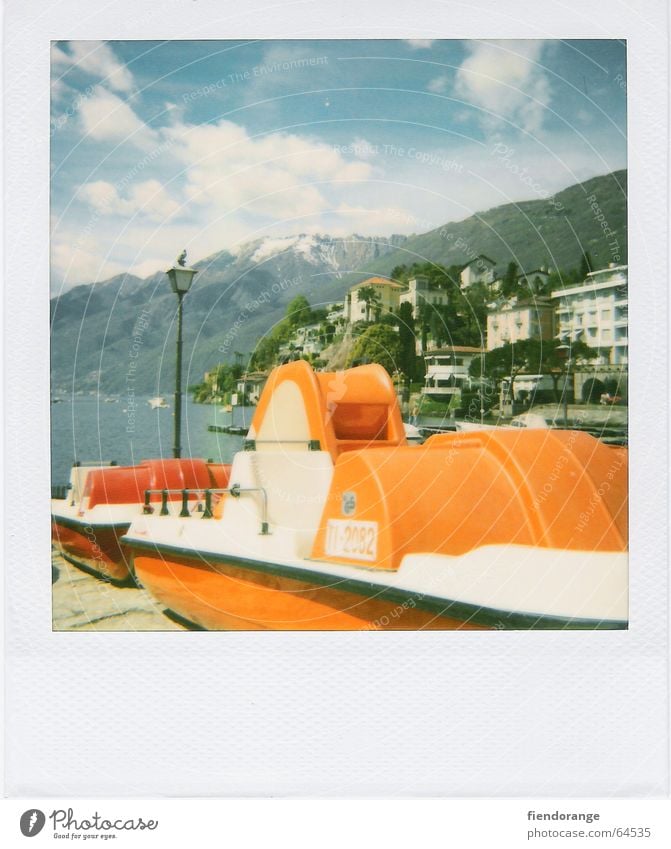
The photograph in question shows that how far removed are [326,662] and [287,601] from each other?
0.31 m

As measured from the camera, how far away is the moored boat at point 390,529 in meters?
3.56

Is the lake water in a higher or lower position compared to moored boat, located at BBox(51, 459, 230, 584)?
higher

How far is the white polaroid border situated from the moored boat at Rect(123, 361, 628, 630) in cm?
19

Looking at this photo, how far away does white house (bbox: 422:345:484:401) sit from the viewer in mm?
4262

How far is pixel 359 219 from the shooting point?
4148mm

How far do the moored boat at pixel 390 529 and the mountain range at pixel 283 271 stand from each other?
40 centimetres

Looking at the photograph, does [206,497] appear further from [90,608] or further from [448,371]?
[448,371]

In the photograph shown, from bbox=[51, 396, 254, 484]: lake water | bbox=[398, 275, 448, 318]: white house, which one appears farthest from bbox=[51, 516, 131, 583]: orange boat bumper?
bbox=[398, 275, 448, 318]: white house

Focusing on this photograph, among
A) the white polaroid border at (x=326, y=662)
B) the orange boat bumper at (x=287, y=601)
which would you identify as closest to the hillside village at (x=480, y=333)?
the white polaroid border at (x=326, y=662)

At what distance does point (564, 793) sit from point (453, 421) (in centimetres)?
172

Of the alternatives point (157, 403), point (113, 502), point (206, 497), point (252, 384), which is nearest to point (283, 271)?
point (252, 384)

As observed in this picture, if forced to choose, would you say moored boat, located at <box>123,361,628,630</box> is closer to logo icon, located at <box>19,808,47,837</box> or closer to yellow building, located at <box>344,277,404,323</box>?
yellow building, located at <box>344,277,404,323</box>

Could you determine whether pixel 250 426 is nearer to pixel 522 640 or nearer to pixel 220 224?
pixel 220 224

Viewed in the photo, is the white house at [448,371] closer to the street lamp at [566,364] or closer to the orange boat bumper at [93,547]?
the street lamp at [566,364]
